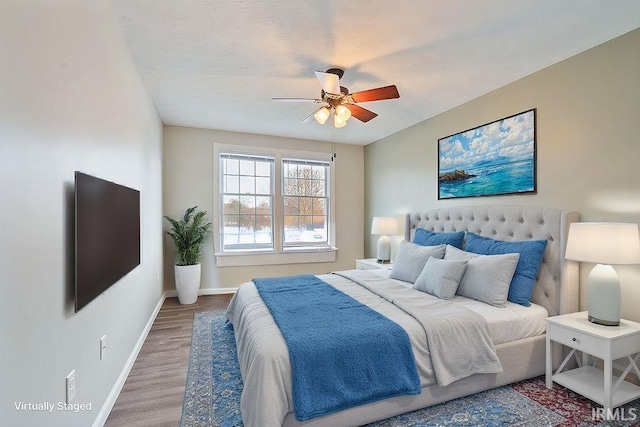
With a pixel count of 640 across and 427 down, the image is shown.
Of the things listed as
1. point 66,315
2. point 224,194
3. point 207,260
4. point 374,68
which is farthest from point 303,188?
point 66,315

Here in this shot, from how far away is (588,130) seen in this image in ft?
8.04

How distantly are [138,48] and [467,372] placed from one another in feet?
11.5

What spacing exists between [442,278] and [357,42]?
82.5 inches

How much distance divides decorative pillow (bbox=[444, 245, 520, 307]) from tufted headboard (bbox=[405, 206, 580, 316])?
0.31 m

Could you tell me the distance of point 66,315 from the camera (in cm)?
141

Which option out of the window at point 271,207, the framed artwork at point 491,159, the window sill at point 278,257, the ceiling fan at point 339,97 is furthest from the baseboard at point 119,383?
the framed artwork at point 491,159

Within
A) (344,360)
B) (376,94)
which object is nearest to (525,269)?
(344,360)

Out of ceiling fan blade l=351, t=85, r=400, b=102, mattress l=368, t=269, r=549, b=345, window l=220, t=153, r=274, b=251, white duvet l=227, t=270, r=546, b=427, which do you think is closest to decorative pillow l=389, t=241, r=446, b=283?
white duvet l=227, t=270, r=546, b=427

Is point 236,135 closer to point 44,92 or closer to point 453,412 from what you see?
point 44,92

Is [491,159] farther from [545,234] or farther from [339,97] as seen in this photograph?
[339,97]

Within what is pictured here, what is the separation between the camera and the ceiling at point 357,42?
6.52 feet

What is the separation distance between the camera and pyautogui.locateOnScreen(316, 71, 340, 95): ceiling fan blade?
7.85 ft

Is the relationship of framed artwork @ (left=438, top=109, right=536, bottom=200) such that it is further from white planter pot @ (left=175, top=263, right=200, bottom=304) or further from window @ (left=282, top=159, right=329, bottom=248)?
white planter pot @ (left=175, top=263, right=200, bottom=304)

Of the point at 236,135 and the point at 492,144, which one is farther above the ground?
the point at 236,135
